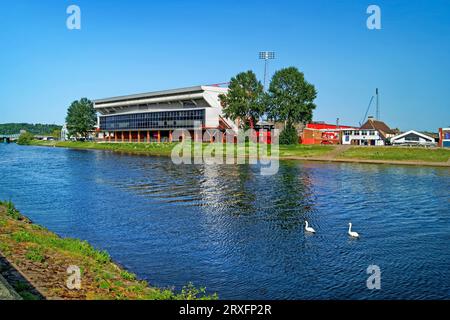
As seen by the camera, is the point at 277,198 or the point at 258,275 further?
the point at 277,198

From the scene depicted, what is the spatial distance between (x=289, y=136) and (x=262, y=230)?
84729 mm

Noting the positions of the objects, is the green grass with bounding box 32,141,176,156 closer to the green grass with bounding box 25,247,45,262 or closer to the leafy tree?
the leafy tree

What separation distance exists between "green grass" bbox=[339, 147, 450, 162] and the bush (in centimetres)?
1975

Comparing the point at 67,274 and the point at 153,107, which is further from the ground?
the point at 153,107

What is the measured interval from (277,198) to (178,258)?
19.3 meters

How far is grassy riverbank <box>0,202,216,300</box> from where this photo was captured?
1301 cm

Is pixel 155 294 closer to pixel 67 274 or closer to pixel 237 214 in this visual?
pixel 67 274

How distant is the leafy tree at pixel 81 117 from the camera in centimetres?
A: 17300

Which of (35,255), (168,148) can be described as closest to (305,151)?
(168,148)

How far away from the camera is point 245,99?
114125mm

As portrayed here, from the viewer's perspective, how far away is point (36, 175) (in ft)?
182
